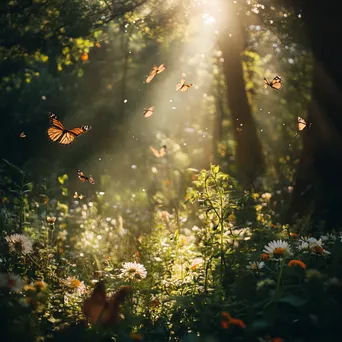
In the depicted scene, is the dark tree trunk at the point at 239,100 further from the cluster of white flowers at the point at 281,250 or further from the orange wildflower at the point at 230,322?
the orange wildflower at the point at 230,322

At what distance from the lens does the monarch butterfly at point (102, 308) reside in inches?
105

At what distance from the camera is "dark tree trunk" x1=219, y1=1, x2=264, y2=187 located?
8734mm

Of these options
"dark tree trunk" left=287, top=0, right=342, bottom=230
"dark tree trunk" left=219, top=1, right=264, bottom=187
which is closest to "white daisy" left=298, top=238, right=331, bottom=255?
"dark tree trunk" left=287, top=0, right=342, bottom=230

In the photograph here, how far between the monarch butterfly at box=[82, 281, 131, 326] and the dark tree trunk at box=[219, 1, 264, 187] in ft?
19.8

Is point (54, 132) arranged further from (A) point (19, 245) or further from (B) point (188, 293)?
(B) point (188, 293)

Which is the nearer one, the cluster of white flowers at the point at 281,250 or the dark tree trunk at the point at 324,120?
the cluster of white flowers at the point at 281,250

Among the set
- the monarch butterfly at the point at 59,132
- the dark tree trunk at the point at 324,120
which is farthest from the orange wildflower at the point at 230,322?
the dark tree trunk at the point at 324,120

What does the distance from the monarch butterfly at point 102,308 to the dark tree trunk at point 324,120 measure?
327cm

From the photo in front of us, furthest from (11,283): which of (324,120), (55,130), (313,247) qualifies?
(324,120)

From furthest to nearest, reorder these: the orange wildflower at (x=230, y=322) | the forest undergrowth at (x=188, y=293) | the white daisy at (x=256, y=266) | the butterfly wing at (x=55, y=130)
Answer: the butterfly wing at (x=55, y=130) < the white daisy at (x=256, y=266) < the forest undergrowth at (x=188, y=293) < the orange wildflower at (x=230, y=322)

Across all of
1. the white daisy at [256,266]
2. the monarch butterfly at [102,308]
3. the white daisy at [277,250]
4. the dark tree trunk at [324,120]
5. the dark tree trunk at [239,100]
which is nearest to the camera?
the monarch butterfly at [102,308]

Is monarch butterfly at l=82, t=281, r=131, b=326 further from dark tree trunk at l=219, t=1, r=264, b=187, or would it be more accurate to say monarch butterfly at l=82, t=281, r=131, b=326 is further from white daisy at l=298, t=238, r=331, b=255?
dark tree trunk at l=219, t=1, r=264, b=187

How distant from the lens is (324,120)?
5.75 m

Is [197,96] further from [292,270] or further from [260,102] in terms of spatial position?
[292,270]
